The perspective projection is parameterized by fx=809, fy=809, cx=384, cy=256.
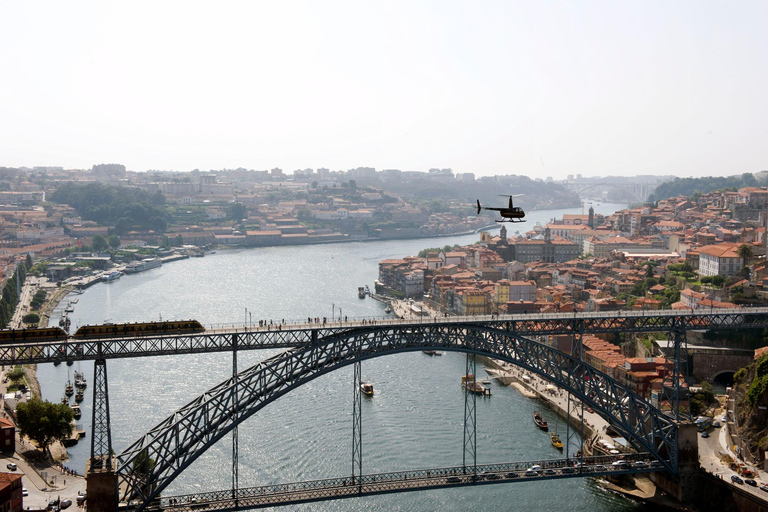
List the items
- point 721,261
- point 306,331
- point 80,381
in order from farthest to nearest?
point 721,261 < point 80,381 < point 306,331

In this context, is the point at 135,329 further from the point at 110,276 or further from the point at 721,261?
the point at 110,276

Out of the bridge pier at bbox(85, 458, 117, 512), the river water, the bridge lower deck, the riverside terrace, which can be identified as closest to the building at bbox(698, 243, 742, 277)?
the river water

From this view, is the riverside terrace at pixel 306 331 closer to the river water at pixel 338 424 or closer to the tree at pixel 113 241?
the river water at pixel 338 424

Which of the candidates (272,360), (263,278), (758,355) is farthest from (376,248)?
(272,360)

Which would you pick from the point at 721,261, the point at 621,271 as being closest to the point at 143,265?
the point at 621,271

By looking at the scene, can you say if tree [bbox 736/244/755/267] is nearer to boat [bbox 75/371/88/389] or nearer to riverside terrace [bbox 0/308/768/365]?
riverside terrace [bbox 0/308/768/365]
